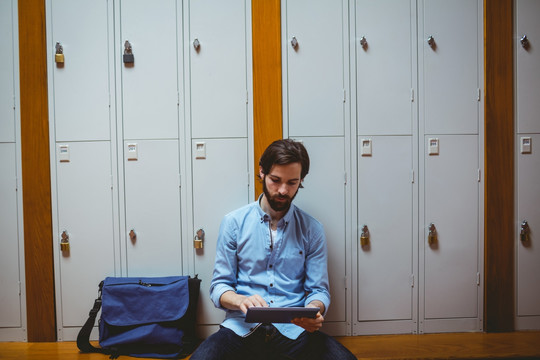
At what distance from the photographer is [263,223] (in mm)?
1684

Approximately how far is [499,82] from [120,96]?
2.67m

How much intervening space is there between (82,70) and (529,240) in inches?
134

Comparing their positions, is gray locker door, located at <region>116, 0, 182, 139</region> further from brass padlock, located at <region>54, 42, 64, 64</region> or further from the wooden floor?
the wooden floor

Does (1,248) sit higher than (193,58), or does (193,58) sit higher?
(193,58)

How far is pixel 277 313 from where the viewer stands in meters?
1.28

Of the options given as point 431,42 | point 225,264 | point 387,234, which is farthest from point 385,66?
point 225,264

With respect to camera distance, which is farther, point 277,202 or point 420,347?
point 420,347

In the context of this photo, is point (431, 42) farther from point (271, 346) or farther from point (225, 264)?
point (271, 346)

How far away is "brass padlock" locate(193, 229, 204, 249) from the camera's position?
78.9 inches

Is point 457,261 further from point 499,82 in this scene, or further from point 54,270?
point 54,270

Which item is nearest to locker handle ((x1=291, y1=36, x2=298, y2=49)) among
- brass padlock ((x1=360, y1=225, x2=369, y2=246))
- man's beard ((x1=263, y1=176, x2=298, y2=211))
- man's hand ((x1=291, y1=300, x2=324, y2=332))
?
man's beard ((x1=263, y1=176, x2=298, y2=211))

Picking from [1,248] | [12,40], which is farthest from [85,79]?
[1,248]

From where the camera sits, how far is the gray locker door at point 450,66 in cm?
206

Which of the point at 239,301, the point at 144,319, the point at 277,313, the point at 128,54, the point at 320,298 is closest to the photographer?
the point at 277,313
